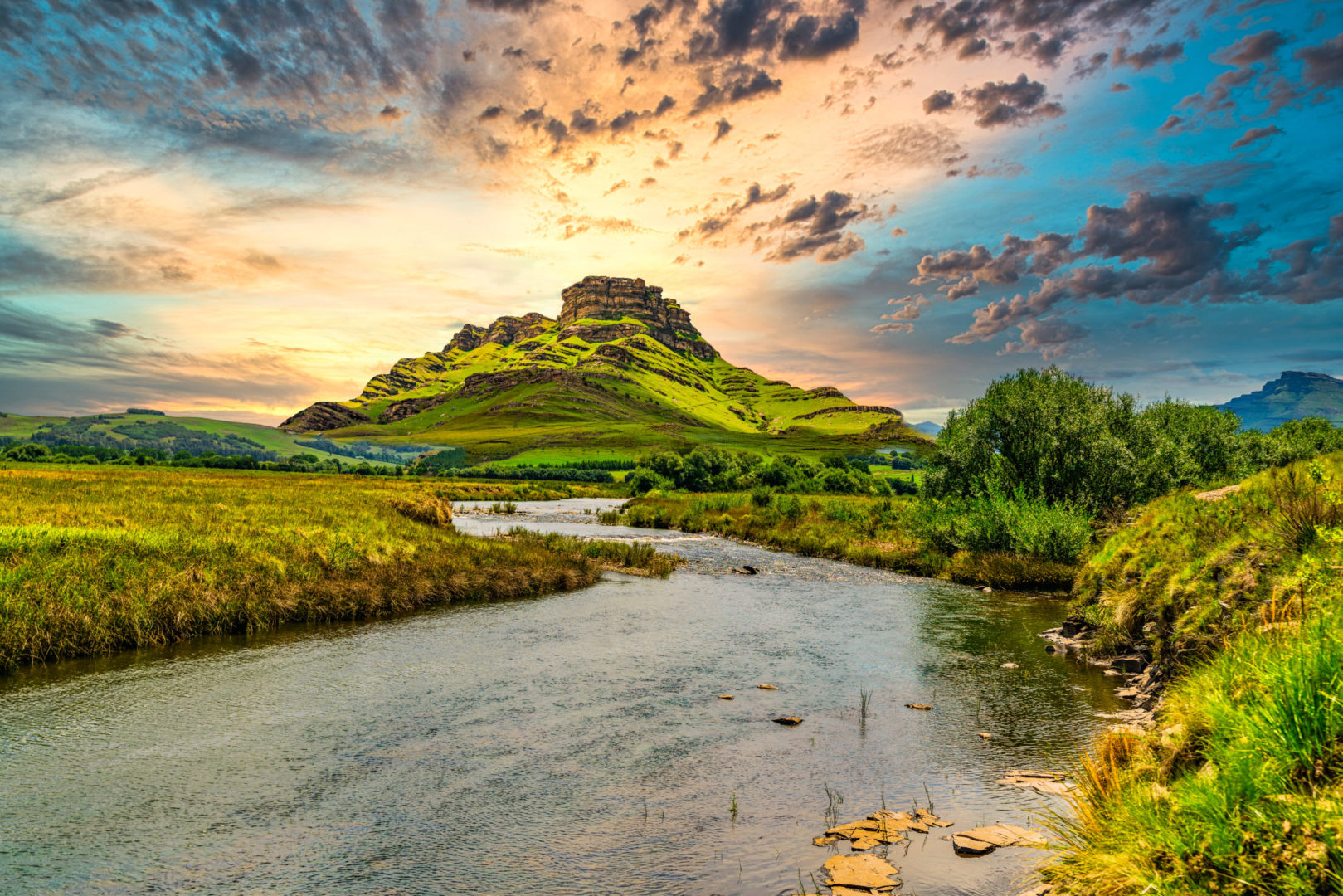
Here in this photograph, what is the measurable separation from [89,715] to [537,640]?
35.3 feet

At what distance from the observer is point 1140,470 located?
133 feet

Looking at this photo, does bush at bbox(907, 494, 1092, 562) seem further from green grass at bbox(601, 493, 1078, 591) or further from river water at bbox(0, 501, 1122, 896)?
river water at bbox(0, 501, 1122, 896)

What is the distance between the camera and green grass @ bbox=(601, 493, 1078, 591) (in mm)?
33250

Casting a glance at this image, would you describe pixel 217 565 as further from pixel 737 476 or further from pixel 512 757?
pixel 737 476

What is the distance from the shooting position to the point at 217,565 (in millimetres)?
21203

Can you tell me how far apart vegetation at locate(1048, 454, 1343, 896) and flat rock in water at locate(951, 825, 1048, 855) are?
1.53ft

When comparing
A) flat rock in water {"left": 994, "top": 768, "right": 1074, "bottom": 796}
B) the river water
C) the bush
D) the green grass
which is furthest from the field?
flat rock in water {"left": 994, "top": 768, "right": 1074, "bottom": 796}

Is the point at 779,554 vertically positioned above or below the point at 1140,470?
below

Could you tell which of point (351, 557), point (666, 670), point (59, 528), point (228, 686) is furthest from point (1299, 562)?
point (59, 528)

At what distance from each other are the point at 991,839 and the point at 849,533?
1542 inches

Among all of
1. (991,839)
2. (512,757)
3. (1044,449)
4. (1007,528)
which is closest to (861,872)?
(991,839)

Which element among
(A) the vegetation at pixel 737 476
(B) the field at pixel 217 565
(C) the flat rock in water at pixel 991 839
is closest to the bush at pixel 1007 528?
(B) the field at pixel 217 565

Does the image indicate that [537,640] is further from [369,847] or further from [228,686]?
[369,847]

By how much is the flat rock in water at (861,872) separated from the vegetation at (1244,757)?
1954 mm
